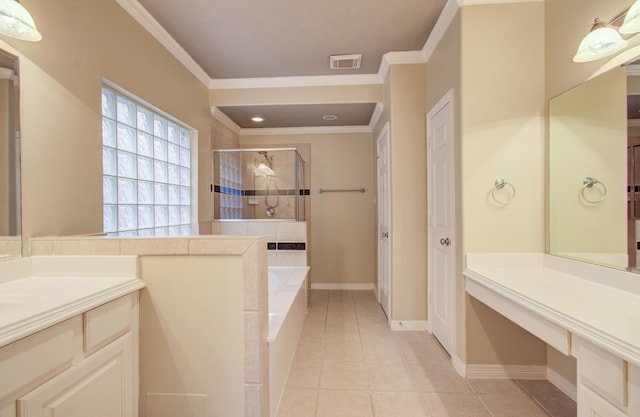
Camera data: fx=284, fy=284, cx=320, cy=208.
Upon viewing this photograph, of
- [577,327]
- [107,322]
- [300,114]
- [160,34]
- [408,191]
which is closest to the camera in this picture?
[577,327]

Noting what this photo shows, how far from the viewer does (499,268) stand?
5.95ft

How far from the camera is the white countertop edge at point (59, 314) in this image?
0.77 metres

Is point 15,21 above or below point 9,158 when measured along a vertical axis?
above

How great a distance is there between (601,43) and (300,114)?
2.70 meters

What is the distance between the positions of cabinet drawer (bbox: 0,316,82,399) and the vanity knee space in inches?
67.9

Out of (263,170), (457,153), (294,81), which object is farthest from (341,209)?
(457,153)

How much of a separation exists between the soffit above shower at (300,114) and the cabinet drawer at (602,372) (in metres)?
2.77

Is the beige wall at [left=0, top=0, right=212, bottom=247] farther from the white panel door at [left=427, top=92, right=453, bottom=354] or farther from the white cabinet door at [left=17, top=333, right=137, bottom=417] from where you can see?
the white panel door at [left=427, top=92, right=453, bottom=354]

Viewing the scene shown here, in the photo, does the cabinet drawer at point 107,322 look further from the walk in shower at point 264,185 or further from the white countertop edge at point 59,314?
the walk in shower at point 264,185

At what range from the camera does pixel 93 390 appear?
41.2 inches

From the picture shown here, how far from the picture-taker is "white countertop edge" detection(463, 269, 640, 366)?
0.81 meters

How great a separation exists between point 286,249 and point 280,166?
121cm

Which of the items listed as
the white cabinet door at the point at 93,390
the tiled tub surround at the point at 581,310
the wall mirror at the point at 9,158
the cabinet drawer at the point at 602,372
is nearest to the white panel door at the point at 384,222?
the tiled tub surround at the point at 581,310

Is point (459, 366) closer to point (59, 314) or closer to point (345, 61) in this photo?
point (59, 314)
